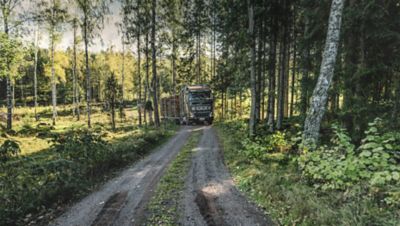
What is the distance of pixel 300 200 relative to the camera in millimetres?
5398

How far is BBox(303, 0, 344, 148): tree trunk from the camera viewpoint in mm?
6973

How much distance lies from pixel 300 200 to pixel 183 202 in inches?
108

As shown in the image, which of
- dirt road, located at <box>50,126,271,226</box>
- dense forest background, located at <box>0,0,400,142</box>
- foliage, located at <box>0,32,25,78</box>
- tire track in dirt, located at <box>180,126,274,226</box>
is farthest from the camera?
foliage, located at <box>0,32,25,78</box>

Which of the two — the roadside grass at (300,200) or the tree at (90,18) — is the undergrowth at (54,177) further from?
the tree at (90,18)

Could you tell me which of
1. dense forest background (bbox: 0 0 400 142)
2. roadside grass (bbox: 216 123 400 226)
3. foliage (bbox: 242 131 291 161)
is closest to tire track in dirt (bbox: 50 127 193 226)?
roadside grass (bbox: 216 123 400 226)

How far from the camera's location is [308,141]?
650cm

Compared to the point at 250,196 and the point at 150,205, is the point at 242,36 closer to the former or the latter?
the point at 250,196

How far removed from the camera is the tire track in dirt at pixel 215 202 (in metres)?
5.47

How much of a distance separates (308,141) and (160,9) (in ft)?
71.2

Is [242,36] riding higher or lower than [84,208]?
higher

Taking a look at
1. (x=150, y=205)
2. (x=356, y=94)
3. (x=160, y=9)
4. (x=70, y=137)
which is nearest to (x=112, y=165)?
(x=70, y=137)

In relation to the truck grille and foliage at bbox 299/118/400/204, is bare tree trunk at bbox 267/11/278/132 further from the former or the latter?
the truck grille

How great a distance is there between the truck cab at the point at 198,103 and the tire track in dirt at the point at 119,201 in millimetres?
16788

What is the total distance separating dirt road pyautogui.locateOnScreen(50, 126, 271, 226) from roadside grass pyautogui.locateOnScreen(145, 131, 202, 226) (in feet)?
0.57
